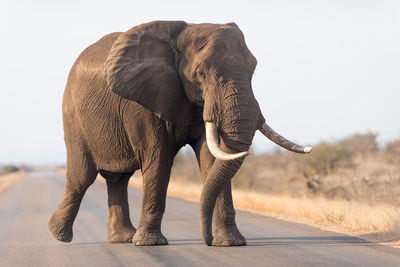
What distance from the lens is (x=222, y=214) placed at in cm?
961

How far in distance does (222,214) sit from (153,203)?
97cm

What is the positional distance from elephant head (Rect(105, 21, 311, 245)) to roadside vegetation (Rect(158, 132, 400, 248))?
2716 millimetres

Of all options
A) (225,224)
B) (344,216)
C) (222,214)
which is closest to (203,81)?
(222,214)

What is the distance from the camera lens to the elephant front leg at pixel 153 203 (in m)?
9.62

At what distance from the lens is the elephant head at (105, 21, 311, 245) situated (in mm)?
8539

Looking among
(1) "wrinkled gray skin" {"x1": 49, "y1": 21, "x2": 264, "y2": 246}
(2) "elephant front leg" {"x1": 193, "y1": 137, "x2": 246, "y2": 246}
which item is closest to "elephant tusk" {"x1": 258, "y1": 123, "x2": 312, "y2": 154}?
(1) "wrinkled gray skin" {"x1": 49, "y1": 21, "x2": 264, "y2": 246}

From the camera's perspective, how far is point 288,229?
38.1 feet

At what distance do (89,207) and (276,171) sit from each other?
22.0m

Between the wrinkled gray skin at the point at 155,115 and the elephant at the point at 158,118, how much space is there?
0.5 inches

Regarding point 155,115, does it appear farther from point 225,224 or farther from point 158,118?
Result: point 225,224

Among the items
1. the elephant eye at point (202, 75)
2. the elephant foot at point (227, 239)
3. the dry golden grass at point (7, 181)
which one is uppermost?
the elephant eye at point (202, 75)

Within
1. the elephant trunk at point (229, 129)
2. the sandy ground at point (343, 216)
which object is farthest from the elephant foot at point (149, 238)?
the sandy ground at point (343, 216)

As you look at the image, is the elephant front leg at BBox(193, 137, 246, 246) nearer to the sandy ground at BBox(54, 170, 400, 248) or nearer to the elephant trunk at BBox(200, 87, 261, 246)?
the elephant trunk at BBox(200, 87, 261, 246)

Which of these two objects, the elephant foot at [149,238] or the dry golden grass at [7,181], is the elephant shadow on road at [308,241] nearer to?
the elephant foot at [149,238]
